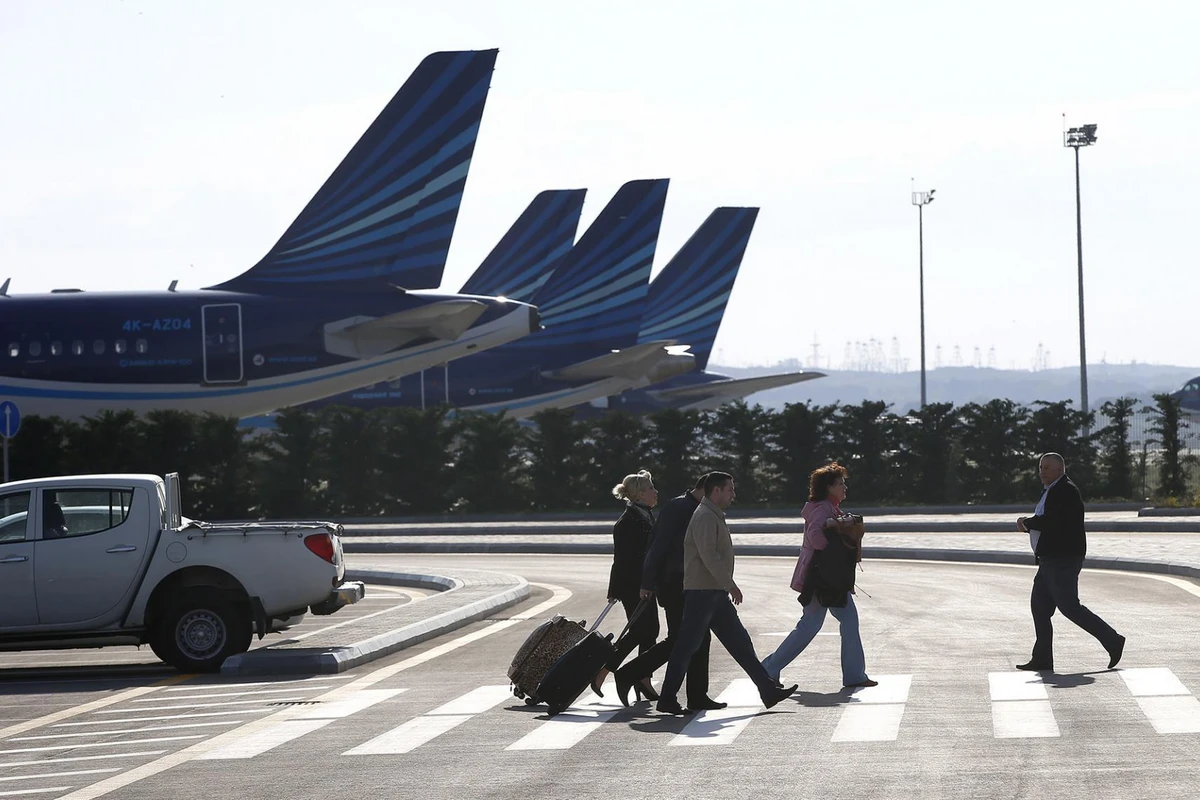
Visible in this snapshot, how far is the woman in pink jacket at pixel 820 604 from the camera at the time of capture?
485 inches

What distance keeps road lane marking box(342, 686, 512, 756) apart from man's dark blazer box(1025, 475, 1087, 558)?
449 centimetres

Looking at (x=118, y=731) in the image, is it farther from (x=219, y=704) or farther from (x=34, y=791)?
(x=34, y=791)

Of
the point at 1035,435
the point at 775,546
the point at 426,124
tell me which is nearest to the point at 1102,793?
the point at 775,546

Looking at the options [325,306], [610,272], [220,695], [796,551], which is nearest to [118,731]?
[220,695]

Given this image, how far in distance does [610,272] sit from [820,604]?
Result: 4363 centimetres

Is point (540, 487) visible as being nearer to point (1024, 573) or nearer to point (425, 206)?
point (425, 206)

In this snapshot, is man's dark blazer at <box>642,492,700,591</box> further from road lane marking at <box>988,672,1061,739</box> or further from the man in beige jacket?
road lane marking at <box>988,672,1061,739</box>

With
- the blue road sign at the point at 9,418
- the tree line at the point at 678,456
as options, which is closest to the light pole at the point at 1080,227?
the tree line at the point at 678,456

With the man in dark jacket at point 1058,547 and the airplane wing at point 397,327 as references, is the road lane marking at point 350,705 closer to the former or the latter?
the man in dark jacket at point 1058,547

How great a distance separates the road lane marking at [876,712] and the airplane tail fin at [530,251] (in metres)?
48.4

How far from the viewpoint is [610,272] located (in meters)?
55.8

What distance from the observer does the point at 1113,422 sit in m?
40.6

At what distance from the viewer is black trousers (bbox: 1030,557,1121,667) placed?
511 inches

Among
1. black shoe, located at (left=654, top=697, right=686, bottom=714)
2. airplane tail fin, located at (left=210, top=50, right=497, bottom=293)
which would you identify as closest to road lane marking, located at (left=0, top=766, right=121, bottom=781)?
black shoe, located at (left=654, top=697, right=686, bottom=714)
